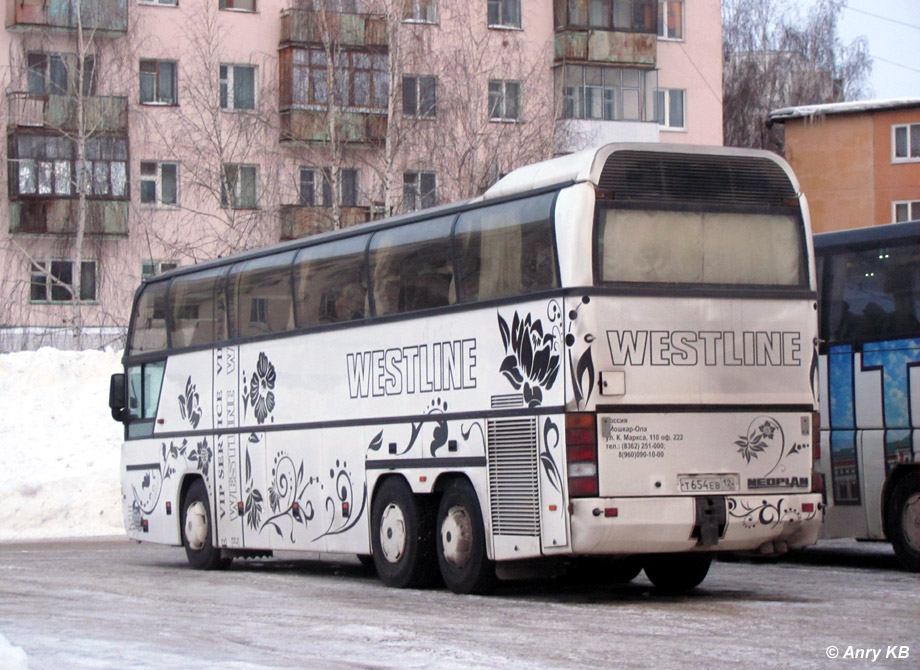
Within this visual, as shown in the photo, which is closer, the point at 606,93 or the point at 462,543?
the point at 462,543

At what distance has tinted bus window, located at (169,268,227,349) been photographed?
62.3 ft

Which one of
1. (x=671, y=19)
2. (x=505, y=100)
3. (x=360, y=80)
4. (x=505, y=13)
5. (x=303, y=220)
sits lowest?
(x=303, y=220)

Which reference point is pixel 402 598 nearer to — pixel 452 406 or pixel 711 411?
pixel 452 406

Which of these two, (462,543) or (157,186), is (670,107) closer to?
(157,186)

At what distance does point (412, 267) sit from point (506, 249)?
158cm

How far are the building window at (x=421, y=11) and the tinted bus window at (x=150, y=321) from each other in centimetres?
2552

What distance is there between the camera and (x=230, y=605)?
44.9 feet

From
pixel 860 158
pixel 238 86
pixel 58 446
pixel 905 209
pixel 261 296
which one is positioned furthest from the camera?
pixel 905 209

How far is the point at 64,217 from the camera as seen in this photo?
46.9 metres

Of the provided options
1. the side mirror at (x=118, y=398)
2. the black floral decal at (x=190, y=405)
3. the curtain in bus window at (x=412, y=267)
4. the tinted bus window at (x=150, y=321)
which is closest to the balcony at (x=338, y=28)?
→ the tinted bus window at (x=150, y=321)

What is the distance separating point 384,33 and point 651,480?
34207mm

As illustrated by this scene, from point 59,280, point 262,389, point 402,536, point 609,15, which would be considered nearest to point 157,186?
point 59,280

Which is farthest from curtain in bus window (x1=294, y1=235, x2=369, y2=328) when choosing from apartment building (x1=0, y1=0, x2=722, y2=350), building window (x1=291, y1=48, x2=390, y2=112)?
building window (x1=291, y1=48, x2=390, y2=112)

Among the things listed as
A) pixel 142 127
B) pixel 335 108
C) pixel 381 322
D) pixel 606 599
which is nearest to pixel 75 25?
pixel 142 127
